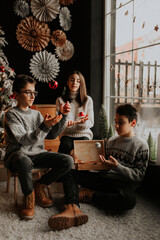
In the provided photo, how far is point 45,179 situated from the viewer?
2.28m


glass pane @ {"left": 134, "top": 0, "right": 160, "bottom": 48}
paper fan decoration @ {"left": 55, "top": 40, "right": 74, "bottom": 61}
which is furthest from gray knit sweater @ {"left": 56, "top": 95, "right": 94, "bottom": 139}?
paper fan decoration @ {"left": 55, "top": 40, "right": 74, "bottom": 61}

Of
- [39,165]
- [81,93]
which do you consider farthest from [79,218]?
[81,93]

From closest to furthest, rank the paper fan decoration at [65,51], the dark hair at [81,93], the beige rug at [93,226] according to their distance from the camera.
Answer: the beige rug at [93,226] → the dark hair at [81,93] → the paper fan decoration at [65,51]

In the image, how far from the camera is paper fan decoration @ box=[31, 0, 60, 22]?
12.6 feet

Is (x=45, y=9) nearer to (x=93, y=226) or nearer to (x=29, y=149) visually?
(x=29, y=149)

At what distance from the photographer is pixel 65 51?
4.13 meters

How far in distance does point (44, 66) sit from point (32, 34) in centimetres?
54

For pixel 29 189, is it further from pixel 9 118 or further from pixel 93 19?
pixel 93 19

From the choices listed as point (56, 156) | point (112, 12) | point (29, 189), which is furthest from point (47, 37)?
point (29, 189)

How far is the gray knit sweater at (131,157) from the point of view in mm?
2130

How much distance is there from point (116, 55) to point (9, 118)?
2.15 meters

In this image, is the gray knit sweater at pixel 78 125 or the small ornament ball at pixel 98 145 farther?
the gray knit sweater at pixel 78 125

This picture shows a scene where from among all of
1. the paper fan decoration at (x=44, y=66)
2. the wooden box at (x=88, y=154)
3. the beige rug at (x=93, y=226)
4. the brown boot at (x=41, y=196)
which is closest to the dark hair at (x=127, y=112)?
the wooden box at (x=88, y=154)

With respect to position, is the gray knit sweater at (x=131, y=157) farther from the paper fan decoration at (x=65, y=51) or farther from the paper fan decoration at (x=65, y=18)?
the paper fan decoration at (x=65, y=18)
